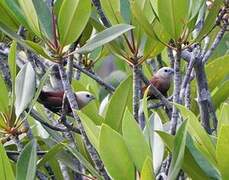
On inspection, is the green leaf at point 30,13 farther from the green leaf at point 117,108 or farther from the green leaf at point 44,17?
the green leaf at point 117,108

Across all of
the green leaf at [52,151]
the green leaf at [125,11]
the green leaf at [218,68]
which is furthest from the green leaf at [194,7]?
the green leaf at [52,151]

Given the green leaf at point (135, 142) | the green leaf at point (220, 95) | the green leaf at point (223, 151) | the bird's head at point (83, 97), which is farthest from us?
the bird's head at point (83, 97)

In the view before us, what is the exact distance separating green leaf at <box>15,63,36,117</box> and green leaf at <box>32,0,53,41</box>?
0.10m

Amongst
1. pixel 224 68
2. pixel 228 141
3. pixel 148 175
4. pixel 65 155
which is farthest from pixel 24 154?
pixel 224 68

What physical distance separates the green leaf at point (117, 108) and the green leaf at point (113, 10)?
0.13m

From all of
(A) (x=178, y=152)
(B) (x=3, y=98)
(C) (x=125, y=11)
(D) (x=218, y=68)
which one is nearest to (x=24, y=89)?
(B) (x=3, y=98)

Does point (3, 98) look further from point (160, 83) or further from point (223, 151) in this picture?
point (160, 83)

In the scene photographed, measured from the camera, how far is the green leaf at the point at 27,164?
1.16 metres

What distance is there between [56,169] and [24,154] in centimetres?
25

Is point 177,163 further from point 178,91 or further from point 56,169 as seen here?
point 56,169

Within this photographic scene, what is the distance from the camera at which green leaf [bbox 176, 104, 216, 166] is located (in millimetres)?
1090

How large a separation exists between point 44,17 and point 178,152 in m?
0.38

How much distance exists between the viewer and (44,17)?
125cm

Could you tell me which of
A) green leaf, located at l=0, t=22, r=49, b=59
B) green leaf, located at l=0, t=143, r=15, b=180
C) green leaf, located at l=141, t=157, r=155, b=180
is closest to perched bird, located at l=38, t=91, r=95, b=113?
green leaf, located at l=0, t=22, r=49, b=59
